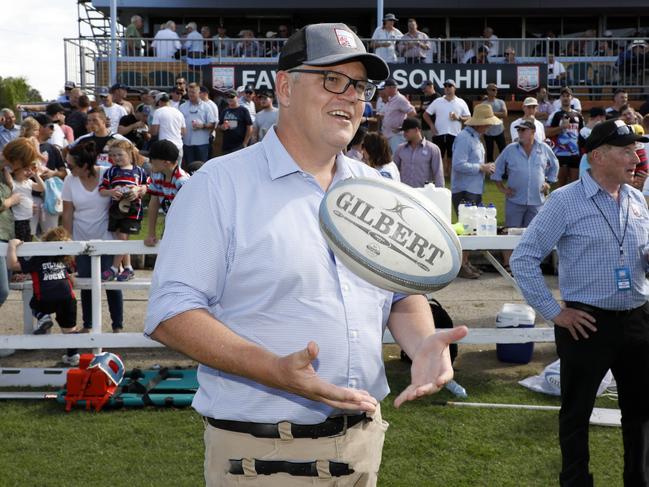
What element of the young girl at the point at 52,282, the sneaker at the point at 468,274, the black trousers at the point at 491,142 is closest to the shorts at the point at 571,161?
the black trousers at the point at 491,142

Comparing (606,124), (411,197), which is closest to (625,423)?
(606,124)

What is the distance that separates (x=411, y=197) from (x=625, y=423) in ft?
8.93

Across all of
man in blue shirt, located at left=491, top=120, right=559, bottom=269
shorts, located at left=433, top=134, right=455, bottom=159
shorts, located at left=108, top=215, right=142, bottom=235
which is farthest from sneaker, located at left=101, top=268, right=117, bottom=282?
shorts, located at left=433, top=134, right=455, bottom=159

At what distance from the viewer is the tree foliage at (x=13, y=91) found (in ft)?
123

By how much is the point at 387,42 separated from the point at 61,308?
1516 centimetres

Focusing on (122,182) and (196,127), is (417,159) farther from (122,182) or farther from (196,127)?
(196,127)

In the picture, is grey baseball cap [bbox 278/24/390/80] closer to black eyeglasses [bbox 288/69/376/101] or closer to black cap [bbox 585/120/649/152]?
black eyeglasses [bbox 288/69/376/101]

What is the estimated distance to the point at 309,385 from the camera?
2.11m

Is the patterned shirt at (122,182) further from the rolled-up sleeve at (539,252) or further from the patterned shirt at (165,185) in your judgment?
the rolled-up sleeve at (539,252)

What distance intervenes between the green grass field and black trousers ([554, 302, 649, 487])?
704 millimetres

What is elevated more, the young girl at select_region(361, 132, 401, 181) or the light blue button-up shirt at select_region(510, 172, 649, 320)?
the young girl at select_region(361, 132, 401, 181)

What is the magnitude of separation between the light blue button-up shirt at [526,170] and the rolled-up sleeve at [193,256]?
9310mm

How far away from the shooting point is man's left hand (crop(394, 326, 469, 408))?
2.38 m

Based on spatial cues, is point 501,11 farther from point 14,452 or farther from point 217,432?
point 217,432
